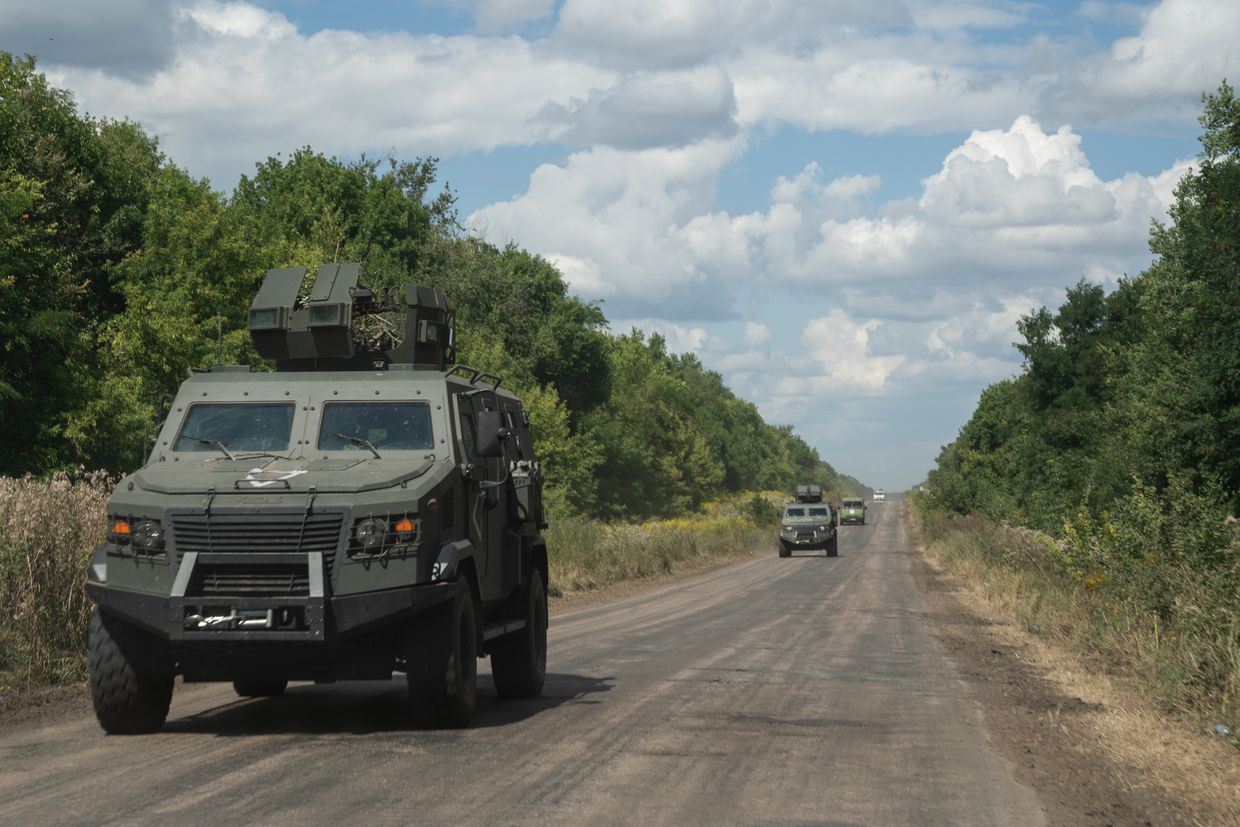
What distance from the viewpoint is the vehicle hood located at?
31.1 ft

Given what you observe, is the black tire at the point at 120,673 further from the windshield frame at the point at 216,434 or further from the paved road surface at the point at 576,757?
the windshield frame at the point at 216,434

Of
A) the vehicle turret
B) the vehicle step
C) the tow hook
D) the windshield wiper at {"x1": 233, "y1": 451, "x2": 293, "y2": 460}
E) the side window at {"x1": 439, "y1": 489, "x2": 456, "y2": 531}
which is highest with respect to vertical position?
the vehicle turret

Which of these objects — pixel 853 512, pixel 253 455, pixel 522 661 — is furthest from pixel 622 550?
pixel 853 512

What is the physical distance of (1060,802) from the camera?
25.6 feet

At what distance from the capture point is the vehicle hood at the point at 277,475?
9.48 m

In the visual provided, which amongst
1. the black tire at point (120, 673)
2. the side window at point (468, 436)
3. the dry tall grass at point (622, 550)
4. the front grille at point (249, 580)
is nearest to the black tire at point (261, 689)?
the black tire at point (120, 673)

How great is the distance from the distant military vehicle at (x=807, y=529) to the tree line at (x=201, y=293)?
9.15 m

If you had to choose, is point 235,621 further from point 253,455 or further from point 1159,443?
point 1159,443

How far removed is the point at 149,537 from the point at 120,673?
95 cm

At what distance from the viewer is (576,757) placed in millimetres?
8914

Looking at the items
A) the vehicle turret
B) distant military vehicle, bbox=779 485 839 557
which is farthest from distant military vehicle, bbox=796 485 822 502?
the vehicle turret

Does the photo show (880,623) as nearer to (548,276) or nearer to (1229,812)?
(1229,812)

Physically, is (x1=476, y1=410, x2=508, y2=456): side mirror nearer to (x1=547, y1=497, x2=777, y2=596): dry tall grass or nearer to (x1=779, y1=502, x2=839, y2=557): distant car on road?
(x1=547, y1=497, x2=777, y2=596): dry tall grass

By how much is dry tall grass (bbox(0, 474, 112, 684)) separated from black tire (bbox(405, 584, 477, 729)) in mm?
4484
